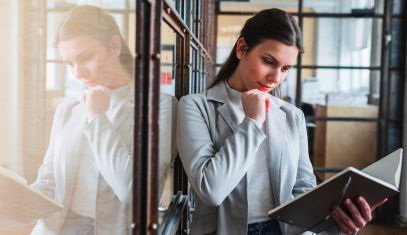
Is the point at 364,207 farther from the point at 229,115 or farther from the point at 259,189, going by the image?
the point at 229,115

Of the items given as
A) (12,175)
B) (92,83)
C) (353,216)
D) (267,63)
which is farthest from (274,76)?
(12,175)

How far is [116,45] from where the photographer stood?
21.6 inches

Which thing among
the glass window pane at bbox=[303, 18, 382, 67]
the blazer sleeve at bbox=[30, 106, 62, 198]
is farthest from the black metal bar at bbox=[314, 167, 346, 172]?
the blazer sleeve at bbox=[30, 106, 62, 198]

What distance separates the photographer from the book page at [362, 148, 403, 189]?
87 centimetres

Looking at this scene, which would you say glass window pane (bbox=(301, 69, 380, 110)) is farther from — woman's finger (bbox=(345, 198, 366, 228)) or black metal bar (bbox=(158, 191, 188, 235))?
woman's finger (bbox=(345, 198, 366, 228))

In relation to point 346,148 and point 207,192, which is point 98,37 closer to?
point 207,192

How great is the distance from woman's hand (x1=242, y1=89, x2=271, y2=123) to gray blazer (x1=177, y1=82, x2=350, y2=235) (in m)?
0.04

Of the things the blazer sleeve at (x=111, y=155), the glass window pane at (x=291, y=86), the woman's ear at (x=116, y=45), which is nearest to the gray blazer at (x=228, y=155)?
the blazer sleeve at (x=111, y=155)

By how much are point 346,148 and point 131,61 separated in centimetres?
339

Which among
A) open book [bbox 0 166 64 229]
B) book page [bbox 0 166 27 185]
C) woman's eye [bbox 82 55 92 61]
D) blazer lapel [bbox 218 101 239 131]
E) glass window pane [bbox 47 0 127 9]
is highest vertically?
glass window pane [bbox 47 0 127 9]

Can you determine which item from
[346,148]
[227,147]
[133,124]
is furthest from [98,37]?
[346,148]

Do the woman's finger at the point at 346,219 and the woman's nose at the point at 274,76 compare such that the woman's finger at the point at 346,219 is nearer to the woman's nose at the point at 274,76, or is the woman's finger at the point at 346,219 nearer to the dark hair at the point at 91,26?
the woman's nose at the point at 274,76

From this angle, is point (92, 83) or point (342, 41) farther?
point (342, 41)

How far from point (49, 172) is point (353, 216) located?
A: 0.85 m
